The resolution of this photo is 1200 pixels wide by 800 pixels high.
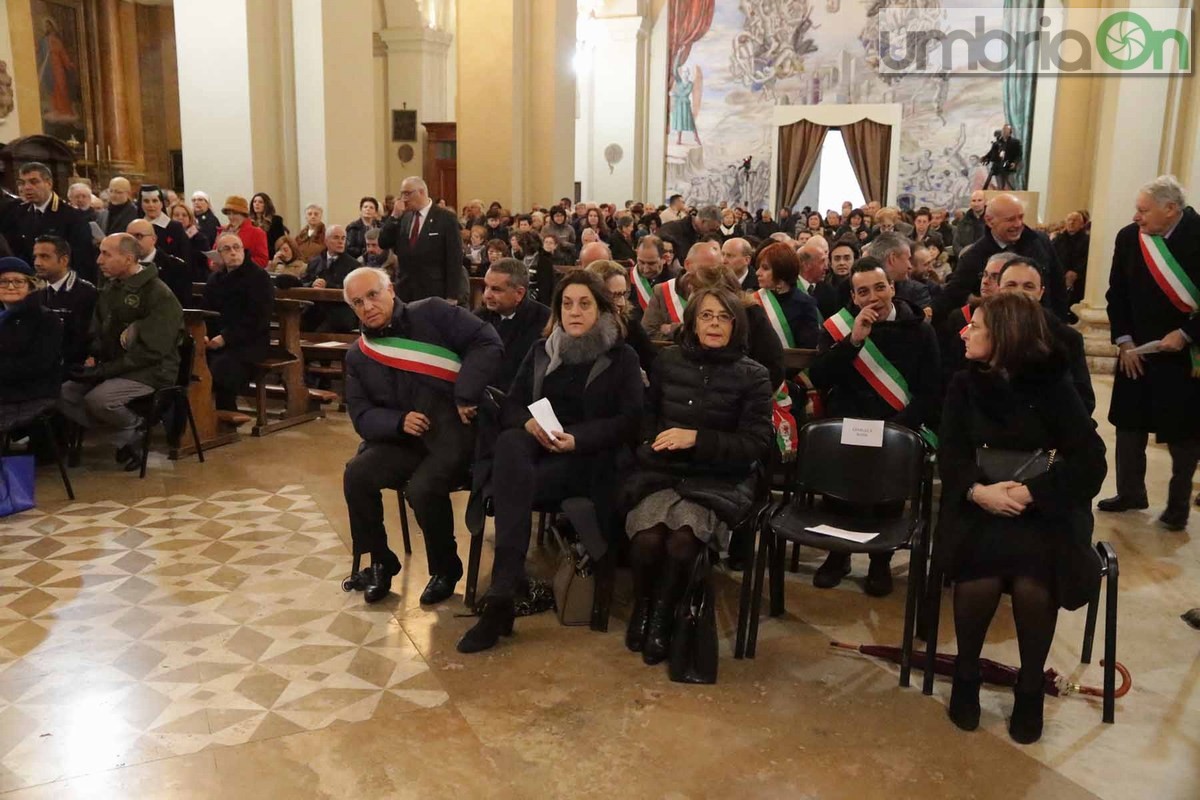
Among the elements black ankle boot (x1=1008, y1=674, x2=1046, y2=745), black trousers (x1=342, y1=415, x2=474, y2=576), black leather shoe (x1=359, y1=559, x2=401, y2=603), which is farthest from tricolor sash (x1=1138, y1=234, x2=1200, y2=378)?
black leather shoe (x1=359, y1=559, x2=401, y2=603)

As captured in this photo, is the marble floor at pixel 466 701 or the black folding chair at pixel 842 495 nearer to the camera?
the marble floor at pixel 466 701

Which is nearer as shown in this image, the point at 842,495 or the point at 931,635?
the point at 931,635

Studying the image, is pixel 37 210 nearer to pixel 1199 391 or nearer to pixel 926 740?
pixel 926 740

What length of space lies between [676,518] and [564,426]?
2.18 ft

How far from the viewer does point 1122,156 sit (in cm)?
1057

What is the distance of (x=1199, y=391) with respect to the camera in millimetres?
5352

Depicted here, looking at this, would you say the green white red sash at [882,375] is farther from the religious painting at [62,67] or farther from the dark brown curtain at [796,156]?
the dark brown curtain at [796,156]

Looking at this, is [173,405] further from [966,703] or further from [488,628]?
[966,703]

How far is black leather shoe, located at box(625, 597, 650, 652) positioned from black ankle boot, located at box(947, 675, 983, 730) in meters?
1.12

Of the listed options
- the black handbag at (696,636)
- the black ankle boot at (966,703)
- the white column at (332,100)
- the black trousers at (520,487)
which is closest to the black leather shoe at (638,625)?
the black handbag at (696,636)

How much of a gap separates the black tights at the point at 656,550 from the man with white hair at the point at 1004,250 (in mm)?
2320

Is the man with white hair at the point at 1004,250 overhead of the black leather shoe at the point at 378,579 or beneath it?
overhead

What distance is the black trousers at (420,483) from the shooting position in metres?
4.21

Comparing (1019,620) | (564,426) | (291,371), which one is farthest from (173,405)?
(1019,620)
